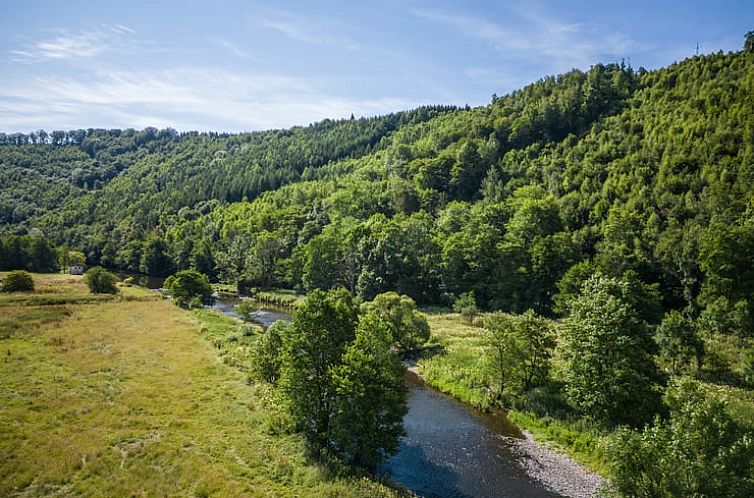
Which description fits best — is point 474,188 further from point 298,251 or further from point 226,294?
point 226,294

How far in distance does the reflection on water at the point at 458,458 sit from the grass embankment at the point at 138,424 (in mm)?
5125

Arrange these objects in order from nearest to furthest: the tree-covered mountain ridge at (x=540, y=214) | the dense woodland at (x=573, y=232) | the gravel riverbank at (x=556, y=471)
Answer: the gravel riverbank at (x=556, y=471), the dense woodland at (x=573, y=232), the tree-covered mountain ridge at (x=540, y=214)

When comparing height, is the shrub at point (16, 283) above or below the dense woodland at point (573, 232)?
below

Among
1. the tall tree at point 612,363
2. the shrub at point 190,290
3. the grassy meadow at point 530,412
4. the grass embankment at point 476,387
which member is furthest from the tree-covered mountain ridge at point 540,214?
the shrub at point 190,290

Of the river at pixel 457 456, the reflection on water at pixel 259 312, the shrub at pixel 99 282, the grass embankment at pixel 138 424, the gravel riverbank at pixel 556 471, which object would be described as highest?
the shrub at pixel 99 282

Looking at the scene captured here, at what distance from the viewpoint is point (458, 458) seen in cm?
3366

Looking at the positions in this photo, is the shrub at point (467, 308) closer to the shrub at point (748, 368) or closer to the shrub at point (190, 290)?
the shrub at point (748, 368)

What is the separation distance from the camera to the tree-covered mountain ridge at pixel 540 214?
7719 centimetres

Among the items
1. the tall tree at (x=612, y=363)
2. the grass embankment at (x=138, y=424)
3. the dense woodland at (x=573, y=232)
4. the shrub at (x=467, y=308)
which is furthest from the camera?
the shrub at (x=467, y=308)

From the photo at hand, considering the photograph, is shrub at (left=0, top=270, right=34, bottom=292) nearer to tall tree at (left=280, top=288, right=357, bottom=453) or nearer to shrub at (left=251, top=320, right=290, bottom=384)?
shrub at (left=251, top=320, right=290, bottom=384)

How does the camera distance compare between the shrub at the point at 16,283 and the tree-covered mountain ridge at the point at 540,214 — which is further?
the shrub at the point at 16,283

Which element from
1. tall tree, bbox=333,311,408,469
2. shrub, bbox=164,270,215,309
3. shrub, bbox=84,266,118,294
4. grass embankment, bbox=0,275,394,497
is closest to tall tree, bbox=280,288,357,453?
tall tree, bbox=333,311,408,469

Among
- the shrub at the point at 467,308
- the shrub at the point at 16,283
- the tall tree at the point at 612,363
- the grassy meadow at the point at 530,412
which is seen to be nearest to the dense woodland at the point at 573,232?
the tall tree at the point at 612,363

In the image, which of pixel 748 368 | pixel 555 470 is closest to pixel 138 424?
pixel 555 470
